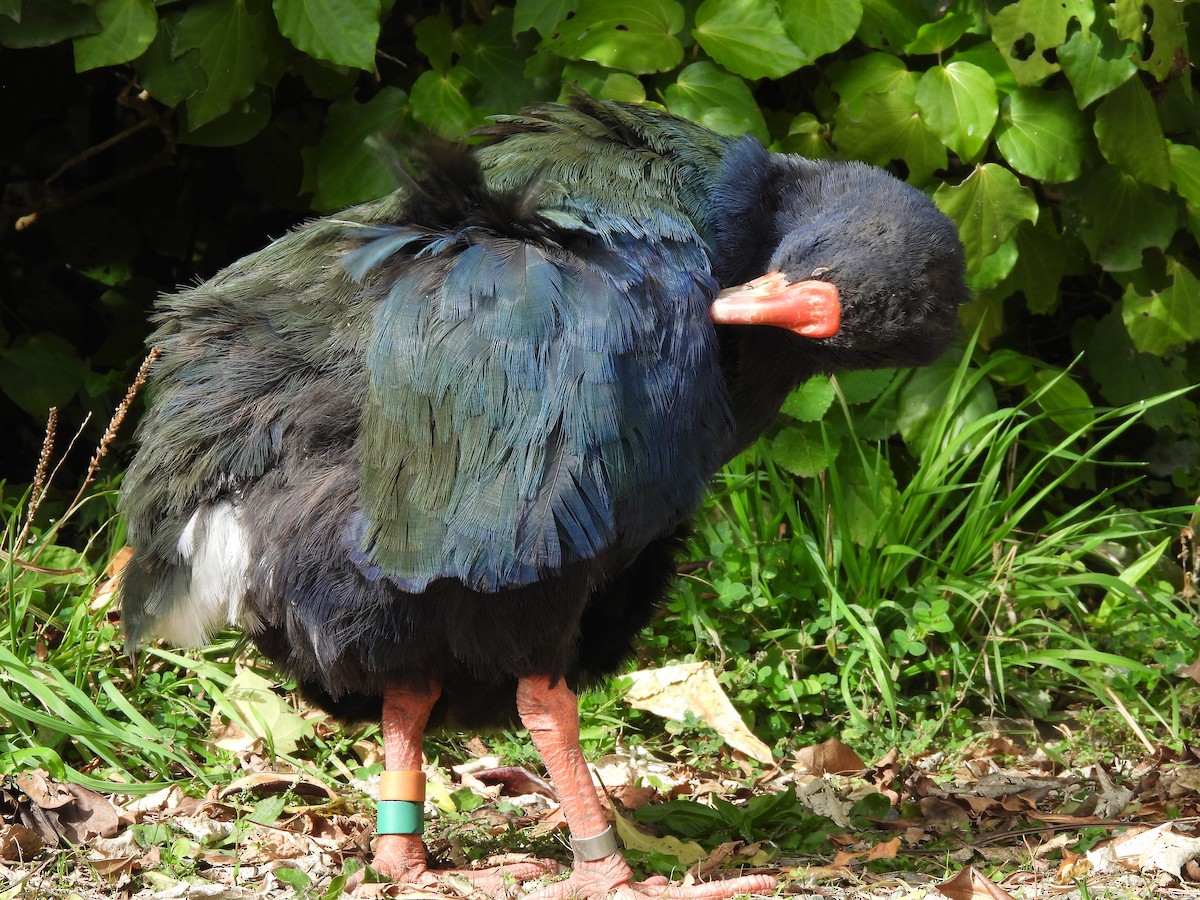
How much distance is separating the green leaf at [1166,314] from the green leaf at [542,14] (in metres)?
1.87

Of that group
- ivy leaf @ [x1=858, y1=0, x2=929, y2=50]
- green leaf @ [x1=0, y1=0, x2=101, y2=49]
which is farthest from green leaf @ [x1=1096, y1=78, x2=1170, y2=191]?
green leaf @ [x1=0, y1=0, x2=101, y2=49]

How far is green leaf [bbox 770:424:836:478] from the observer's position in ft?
13.0

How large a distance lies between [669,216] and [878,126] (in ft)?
4.81

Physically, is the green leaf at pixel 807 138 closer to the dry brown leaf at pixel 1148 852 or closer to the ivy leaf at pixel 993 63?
the ivy leaf at pixel 993 63

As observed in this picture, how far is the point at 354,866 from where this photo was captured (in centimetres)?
292

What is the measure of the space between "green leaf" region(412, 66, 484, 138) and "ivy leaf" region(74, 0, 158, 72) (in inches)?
29.0

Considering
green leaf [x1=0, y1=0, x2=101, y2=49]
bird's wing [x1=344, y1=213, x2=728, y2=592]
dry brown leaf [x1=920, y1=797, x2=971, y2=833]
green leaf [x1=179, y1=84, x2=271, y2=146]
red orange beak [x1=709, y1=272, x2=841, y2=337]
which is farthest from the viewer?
green leaf [x1=179, y1=84, x2=271, y2=146]

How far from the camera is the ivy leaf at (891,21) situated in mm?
3805

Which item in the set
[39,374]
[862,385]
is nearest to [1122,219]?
[862,385]

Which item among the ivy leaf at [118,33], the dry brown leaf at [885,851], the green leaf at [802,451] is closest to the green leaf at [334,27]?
the ivy leaf at [118,33]

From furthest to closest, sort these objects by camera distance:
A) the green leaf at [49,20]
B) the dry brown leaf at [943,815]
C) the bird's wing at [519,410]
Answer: the green leaf at [49,20] → the dry brown leaf at [943,815] → the bird's wing at [519,410]

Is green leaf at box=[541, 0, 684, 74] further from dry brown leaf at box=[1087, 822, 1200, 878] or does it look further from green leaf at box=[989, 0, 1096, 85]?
dry brown leaf at box=[1087, 822, 1200, 878]

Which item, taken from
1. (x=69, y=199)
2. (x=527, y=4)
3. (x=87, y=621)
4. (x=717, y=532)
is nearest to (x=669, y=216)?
(x=527, y=4)

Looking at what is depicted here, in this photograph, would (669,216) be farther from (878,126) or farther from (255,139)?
(255,139)
